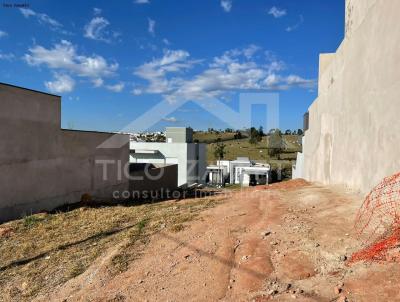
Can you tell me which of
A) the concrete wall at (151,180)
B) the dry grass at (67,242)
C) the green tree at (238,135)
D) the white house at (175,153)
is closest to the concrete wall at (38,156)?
the dry grass at (67,242)

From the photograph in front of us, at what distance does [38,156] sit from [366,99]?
10240mm

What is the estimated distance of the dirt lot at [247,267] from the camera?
379 centimetres

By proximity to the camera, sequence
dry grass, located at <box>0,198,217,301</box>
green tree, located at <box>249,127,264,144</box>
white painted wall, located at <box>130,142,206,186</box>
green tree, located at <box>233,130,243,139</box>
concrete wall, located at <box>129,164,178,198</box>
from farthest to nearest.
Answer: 1. green tree, located at <box>233,130,243,139</box>
2. green tree, located at <box>249,127,264,144</box>
3. white painted wall, located at <box>130,142,206,186</box>
4. concrete wall, located at <box>129,164,178,198</box>
5. dry grass, located at <box>0,198,217,301</box>

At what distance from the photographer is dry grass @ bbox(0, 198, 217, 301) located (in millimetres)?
5500

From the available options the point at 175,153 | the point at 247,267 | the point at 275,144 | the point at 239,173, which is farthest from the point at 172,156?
the point at 275,144

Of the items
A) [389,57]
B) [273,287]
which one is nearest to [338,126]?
[389,57]

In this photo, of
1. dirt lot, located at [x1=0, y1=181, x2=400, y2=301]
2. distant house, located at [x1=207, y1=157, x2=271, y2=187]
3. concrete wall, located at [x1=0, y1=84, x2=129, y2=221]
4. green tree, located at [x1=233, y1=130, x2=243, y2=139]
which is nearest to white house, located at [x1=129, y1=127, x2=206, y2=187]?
distant house, located at [x1=207, y1=157, x2=271, y2=187]

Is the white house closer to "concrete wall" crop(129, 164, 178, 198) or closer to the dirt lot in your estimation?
"concrete wall" crop(129, 164, 178, 198)

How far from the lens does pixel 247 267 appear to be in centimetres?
468

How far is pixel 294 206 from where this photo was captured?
8.00 metres

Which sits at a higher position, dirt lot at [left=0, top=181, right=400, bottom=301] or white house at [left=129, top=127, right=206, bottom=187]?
white house at [left=129, top=127, right=206, bottom=187]

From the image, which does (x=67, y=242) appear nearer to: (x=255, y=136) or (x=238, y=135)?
(x=255, y=136)

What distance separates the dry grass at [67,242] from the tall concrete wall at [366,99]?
395 centimetres

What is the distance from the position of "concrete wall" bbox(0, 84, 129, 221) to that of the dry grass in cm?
142
